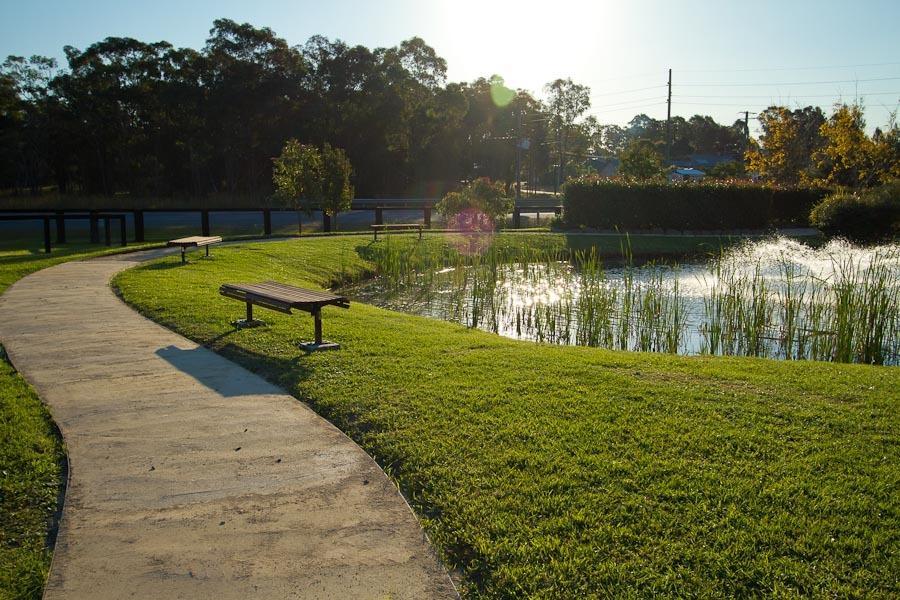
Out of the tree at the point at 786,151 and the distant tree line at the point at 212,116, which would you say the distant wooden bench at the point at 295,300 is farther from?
the tree at the point at 786,151

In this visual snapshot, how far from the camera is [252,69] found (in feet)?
138

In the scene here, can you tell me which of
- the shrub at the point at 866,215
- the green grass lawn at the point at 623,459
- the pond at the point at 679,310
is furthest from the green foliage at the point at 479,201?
the green grass lawn at the point at 623,459

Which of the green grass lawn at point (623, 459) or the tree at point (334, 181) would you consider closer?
the green grass lawn at point (623, 459)

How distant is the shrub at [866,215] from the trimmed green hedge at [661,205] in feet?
11.1

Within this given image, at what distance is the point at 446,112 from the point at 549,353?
46241 millimetres

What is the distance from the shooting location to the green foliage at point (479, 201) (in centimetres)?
2581

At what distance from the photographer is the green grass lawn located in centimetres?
357

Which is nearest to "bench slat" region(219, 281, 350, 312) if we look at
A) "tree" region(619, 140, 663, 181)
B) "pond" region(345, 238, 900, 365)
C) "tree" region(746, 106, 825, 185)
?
"pond" region(345, 238, 900, 365)

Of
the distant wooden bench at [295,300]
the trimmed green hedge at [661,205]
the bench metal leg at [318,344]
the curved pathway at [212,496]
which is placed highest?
the trimmed green hedge at [661,205]

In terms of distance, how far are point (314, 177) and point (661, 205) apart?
12.2 m

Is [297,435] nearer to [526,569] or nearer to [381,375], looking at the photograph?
[381,375]

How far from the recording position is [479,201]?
1019 inches

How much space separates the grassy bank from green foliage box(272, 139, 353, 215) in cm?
1722

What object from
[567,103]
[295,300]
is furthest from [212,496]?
[567,103]
